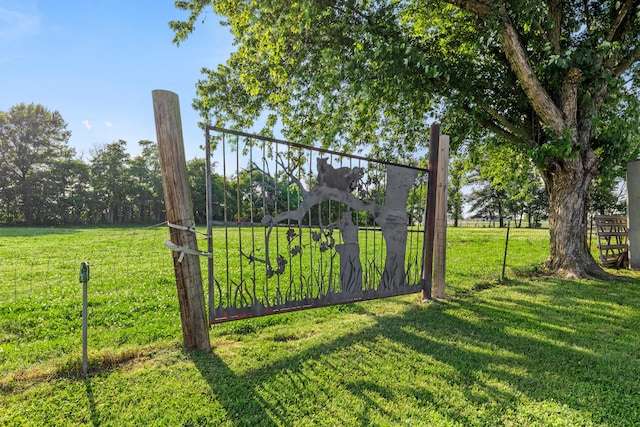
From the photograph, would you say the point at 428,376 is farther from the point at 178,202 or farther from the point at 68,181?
the point at 68,181

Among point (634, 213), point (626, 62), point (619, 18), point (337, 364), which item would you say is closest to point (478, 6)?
point (619, 18)

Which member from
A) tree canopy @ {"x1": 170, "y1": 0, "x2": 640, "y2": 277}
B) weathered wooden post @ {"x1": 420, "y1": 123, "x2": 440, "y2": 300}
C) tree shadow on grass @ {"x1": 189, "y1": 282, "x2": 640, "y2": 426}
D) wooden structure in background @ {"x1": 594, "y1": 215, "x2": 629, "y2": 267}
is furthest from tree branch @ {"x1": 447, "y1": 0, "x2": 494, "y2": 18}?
wooden structure in background @ {"x1": 594, "y1": 215, "x2": 629, "y2": 267}

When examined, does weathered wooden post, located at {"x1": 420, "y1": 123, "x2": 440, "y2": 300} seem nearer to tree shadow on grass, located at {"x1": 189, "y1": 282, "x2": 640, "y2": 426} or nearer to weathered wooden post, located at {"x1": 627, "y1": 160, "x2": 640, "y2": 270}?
tree shadow on grass, located at {"x1": 189, "y1": 282, "x2": 640, "y2": 426}

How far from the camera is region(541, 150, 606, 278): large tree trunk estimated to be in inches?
229

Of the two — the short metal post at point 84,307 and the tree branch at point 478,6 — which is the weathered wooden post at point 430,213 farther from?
the short metal post at point 84,307

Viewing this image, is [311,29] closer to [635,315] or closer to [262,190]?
[262,190]

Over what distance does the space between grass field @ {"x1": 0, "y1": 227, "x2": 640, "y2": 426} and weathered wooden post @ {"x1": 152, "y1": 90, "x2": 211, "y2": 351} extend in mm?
493

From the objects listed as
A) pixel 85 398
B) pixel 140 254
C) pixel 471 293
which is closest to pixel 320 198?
pixel 85 398

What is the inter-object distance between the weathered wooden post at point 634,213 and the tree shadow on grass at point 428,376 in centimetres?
475

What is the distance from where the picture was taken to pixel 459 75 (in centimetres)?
559

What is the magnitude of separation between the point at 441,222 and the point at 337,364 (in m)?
2.65

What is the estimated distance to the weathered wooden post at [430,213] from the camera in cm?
445

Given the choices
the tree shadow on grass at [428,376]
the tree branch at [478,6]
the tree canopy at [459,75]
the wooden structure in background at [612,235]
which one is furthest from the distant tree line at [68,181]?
the tree shadow on grass at [428,376]

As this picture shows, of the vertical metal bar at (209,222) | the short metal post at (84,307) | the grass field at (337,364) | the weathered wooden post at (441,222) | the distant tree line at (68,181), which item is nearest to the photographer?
the grass field at (337,364)
